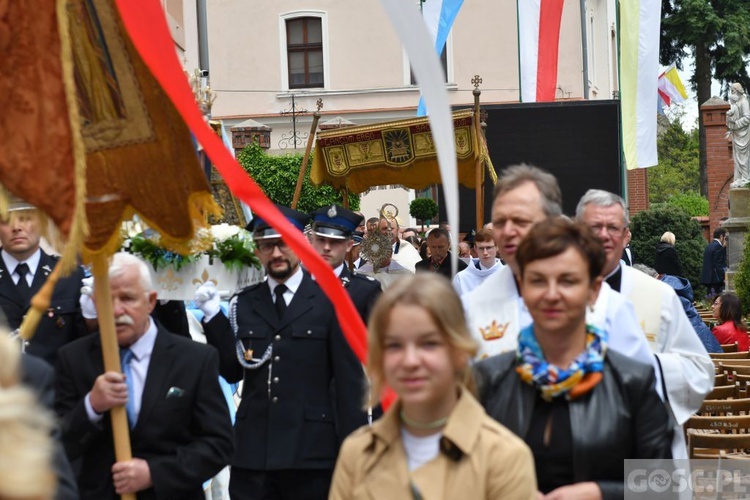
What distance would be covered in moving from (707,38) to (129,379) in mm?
44517

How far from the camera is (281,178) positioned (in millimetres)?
31859

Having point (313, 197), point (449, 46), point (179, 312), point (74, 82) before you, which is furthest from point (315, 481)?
point (449, 46)

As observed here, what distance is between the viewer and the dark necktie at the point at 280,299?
602cm

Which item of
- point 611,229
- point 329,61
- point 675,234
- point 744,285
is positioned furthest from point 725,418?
point 329,61

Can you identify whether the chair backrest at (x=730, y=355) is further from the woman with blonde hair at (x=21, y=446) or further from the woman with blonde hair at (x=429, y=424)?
the woman with blonde hair at (x=21, y=446)

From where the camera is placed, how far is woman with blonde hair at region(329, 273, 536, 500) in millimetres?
3102

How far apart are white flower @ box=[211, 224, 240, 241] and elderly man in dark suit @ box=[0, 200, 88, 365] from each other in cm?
92

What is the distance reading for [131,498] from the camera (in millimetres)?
4789

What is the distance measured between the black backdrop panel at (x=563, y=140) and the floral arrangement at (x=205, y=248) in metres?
11.5

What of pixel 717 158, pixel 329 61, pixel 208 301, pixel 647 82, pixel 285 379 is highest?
pixel 329 61

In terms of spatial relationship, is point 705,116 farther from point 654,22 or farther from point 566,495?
point 566,495

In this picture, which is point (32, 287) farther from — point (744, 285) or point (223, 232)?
point (744, 285)

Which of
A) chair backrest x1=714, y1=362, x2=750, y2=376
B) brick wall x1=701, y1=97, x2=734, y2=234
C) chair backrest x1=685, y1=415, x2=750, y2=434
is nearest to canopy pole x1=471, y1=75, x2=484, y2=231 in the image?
chair backrest x1=714, y1=362, x2=750, y2=376

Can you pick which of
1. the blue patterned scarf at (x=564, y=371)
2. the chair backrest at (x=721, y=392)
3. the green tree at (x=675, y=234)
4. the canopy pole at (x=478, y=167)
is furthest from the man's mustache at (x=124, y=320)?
the green tree at (x=675, y=234)
